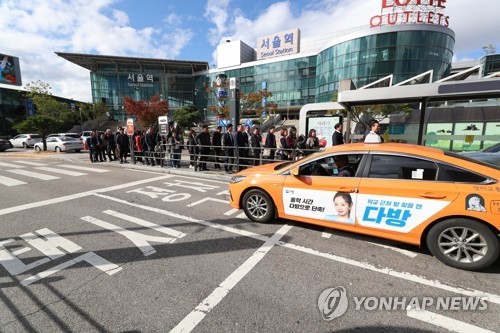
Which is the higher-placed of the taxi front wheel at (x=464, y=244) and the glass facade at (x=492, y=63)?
the glass facade at (x=492, y=63)

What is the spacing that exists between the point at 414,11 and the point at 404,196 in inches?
1745

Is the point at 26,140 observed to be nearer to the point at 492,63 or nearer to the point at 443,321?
the point at 443,321

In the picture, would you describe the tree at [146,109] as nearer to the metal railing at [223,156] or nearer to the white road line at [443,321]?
the metal railing at [223,156]

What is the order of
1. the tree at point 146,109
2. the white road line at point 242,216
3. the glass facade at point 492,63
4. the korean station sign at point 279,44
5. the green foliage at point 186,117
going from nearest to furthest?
the white road line at point 242,216 < the tree at point 146,109 < the glass facade at point 492,63 < the korean station sign at point 279,44 < the green foliage at point 186,117

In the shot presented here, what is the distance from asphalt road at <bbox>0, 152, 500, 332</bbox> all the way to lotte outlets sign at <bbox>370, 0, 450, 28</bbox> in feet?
142

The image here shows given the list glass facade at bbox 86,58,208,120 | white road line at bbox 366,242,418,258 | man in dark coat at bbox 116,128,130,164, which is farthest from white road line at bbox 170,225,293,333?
glass facade at bbox 86,58,208,120

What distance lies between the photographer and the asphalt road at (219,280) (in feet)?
7.29

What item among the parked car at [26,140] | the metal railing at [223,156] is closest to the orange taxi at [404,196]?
the metal railing at [223,156]

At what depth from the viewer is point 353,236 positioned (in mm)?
3920

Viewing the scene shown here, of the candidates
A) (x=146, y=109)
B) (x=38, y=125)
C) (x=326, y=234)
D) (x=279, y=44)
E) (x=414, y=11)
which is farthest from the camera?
(x=279, y=44)

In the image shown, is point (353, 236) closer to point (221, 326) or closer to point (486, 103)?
point (221, 326)

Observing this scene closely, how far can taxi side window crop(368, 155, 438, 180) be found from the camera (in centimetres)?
312

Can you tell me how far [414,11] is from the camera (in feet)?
111

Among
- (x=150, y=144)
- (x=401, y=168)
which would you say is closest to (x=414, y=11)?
(x=150, y=144)
